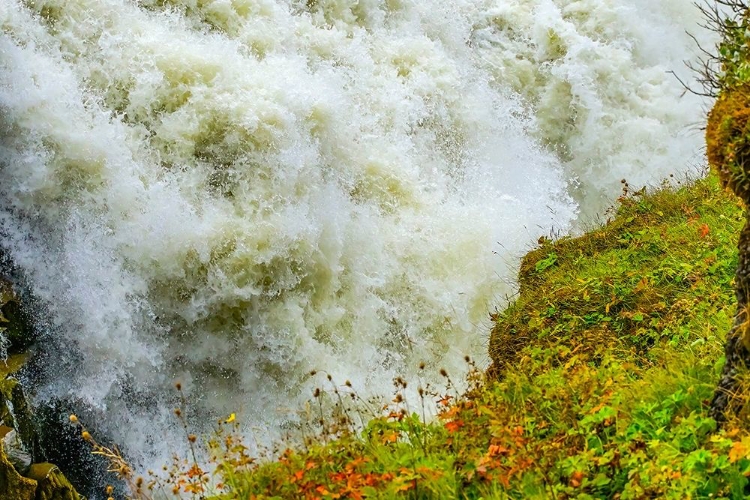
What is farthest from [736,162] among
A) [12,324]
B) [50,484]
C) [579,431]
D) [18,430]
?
[12,324]

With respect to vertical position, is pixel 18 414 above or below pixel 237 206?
below

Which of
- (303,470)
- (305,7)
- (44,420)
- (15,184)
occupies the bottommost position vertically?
(44,420)

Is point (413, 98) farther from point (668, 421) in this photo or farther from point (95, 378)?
point (668, 421)

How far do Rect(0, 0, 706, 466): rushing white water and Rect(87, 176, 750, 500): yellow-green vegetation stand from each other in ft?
4.38

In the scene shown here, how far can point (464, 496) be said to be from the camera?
312 centimetres

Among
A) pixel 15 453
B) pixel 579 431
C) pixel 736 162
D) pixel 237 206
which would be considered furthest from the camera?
pixel 237 206

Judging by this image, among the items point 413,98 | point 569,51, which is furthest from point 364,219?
point 569,51

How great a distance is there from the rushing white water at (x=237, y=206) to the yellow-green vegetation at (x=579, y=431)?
1336 mm

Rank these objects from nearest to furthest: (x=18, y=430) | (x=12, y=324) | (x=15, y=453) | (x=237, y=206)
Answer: (x=15, y=453)
(x=18, y=430)
(x=12, y=324)
(x=237, y=206)

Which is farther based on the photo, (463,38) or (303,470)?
(463,38)

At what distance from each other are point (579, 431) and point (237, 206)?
4109 mm

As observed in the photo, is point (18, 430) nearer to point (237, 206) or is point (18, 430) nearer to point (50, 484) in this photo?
point (50, 484)

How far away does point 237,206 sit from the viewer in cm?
661

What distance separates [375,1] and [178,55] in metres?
3.56
